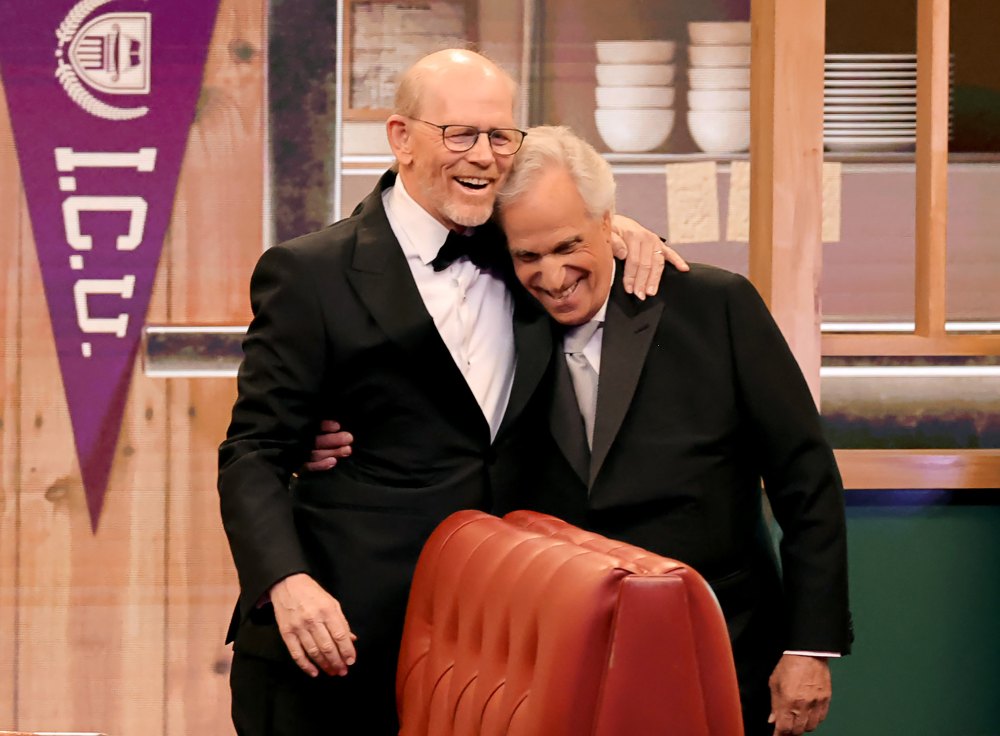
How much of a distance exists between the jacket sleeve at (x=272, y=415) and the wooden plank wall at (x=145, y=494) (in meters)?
1.22

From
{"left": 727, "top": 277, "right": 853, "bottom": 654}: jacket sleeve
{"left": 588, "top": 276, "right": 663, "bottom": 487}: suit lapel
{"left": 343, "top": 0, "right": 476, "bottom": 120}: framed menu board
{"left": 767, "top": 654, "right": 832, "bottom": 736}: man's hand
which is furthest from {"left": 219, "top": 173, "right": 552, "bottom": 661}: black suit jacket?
{"left": 343, "top": 0, "right": 476, "bottom": 120}: framed menu board

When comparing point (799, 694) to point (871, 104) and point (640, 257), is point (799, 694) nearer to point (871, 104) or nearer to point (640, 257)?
point (640, 257)

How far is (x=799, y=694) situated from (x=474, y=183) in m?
0.93

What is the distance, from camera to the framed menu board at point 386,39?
3.12 m

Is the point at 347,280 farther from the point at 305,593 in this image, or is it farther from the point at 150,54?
the point at 150,54

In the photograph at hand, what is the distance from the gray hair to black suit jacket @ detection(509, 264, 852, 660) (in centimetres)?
17

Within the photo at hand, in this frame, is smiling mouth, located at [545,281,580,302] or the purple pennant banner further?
the purple pennant banner

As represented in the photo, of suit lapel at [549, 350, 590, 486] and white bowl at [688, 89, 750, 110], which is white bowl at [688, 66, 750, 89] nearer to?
white bowl at [688, 89, 750, 110]

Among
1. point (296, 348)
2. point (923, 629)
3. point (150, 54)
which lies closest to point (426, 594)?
point (296, 348)

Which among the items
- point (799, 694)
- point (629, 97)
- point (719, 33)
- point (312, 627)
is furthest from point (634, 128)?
point (312, 627)

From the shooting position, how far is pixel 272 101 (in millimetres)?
3123

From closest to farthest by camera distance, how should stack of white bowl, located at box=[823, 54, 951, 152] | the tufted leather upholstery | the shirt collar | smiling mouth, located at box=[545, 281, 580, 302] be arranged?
1. the tufted leather upholstery
2. smiling mouth, located at box=[545, 281, 580, 302]
3. the shirt collar
4. stack of white bowl, located at box=[823, 54, 951, 152]

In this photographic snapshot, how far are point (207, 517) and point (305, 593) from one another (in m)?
1.49

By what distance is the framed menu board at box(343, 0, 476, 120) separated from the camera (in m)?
3.12
